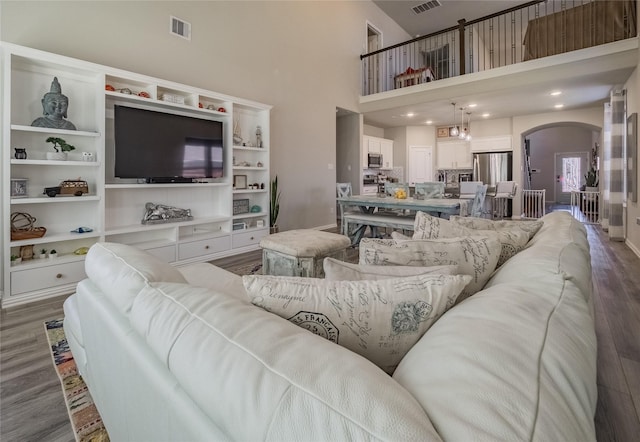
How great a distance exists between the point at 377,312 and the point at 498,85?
6212mm

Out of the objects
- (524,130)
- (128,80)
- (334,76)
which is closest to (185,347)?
(128,80)

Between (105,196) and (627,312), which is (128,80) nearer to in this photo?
(105,196)

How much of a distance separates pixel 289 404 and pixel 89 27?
4416mm

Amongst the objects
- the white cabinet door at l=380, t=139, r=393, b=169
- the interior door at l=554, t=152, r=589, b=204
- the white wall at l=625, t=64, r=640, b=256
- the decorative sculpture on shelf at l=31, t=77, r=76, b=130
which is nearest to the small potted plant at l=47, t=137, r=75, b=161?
the decorative sculpture on shelf at l=31, t=77, r=76, b=130

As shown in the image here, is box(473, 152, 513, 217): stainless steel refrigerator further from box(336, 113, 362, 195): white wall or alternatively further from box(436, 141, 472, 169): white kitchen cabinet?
box(336, 113, 362, 195): white wall

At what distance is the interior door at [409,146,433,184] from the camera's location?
9.48 metres

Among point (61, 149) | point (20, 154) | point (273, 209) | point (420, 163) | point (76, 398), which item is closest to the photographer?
point (76, 398)

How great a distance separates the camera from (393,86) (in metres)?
8.31

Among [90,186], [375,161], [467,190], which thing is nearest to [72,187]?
[90,186]

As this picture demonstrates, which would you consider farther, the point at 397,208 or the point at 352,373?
the point at 397,208

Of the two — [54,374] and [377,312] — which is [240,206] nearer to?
[54,374]

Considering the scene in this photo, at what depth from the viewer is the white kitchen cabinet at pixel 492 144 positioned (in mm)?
8375

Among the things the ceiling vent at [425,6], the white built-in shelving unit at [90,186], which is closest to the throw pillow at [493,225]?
the white built-in shelving unit at [90,186]

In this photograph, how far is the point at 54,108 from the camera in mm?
3004
